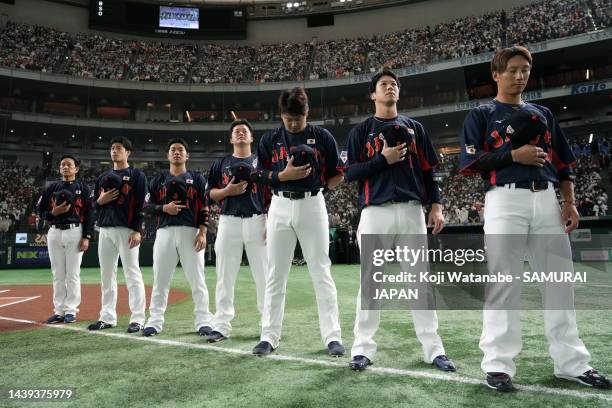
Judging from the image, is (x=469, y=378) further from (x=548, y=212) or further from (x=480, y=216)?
(x=480, y=216)

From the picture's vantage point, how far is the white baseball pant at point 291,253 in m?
4.02

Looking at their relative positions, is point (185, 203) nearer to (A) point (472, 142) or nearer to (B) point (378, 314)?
(B) point (378, 314)

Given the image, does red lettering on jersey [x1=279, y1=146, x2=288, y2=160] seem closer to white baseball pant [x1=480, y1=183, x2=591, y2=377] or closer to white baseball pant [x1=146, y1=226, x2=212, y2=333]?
white baseball pant [x1=146, y1=226, x2=212, y2=333]

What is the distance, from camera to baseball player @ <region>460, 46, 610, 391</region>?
294 cm

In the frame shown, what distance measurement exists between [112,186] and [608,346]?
6.22 meters

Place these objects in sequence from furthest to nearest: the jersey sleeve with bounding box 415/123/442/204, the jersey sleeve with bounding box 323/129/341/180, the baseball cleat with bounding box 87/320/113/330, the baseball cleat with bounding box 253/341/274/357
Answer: the baseball cleat with bounding box 87/320/113/330
the jersey sleeve with bounding box 323/129/341/180
the baseball cleat with bounding box 253/341/274/357
the jersey sleeve with bounding box 415/123/442/204

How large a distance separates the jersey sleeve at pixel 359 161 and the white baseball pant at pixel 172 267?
2.53m

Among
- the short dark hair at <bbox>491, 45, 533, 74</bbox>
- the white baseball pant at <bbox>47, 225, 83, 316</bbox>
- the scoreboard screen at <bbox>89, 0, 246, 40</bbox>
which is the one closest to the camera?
the short dark hair at <bbox>491, 45, 533, 74</bbox>

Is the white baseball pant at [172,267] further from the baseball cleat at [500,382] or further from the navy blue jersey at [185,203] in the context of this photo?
the baseball cleat at [500,382]

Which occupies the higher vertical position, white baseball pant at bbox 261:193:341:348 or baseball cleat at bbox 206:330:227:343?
white baseball pant at bbox 261:193:341:348

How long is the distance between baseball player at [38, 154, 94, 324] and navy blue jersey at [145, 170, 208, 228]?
5.53ft

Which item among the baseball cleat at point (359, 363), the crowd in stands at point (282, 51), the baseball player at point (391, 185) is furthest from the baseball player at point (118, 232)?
the crowd in stands at point (282, 51)

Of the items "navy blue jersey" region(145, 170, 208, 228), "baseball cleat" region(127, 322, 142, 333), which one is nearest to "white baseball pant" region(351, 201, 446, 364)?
"navy blue jersey" region(145, 170, 208, 228)

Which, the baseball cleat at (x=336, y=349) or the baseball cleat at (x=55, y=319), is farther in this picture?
the baseball cleat at (x=55, y=319)
